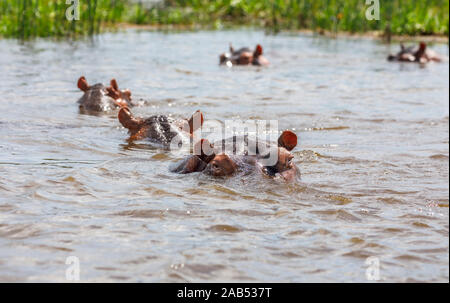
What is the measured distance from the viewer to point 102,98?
942cm

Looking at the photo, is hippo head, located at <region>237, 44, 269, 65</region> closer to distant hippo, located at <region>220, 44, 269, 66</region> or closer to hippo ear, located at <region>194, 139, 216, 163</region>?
distant hippo, located at <region>220, 44, 269, 66</region>

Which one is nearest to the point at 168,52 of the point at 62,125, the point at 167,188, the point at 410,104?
the point at 410,104

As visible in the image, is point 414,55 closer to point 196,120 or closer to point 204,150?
point 196,120

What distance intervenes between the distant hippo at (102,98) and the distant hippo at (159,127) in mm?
1760

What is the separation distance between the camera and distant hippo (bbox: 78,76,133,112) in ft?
30.8

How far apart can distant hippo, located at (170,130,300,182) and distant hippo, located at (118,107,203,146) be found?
59.4 inches

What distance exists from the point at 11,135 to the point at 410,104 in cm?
585

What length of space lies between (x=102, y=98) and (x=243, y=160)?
4335 mm

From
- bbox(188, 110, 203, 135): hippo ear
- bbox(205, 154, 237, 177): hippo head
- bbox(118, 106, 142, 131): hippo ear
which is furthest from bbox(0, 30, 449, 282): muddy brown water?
bbox(188, 110, 203, 135): hippo ear

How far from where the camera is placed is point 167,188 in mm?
5402

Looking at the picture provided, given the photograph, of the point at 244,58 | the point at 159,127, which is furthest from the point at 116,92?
the point at 244,58

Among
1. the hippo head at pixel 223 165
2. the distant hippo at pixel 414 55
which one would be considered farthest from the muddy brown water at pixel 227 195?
the distant hippo at pixel 414 55

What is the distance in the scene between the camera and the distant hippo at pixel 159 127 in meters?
7.26

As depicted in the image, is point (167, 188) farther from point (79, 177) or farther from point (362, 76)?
point (362, 76)
